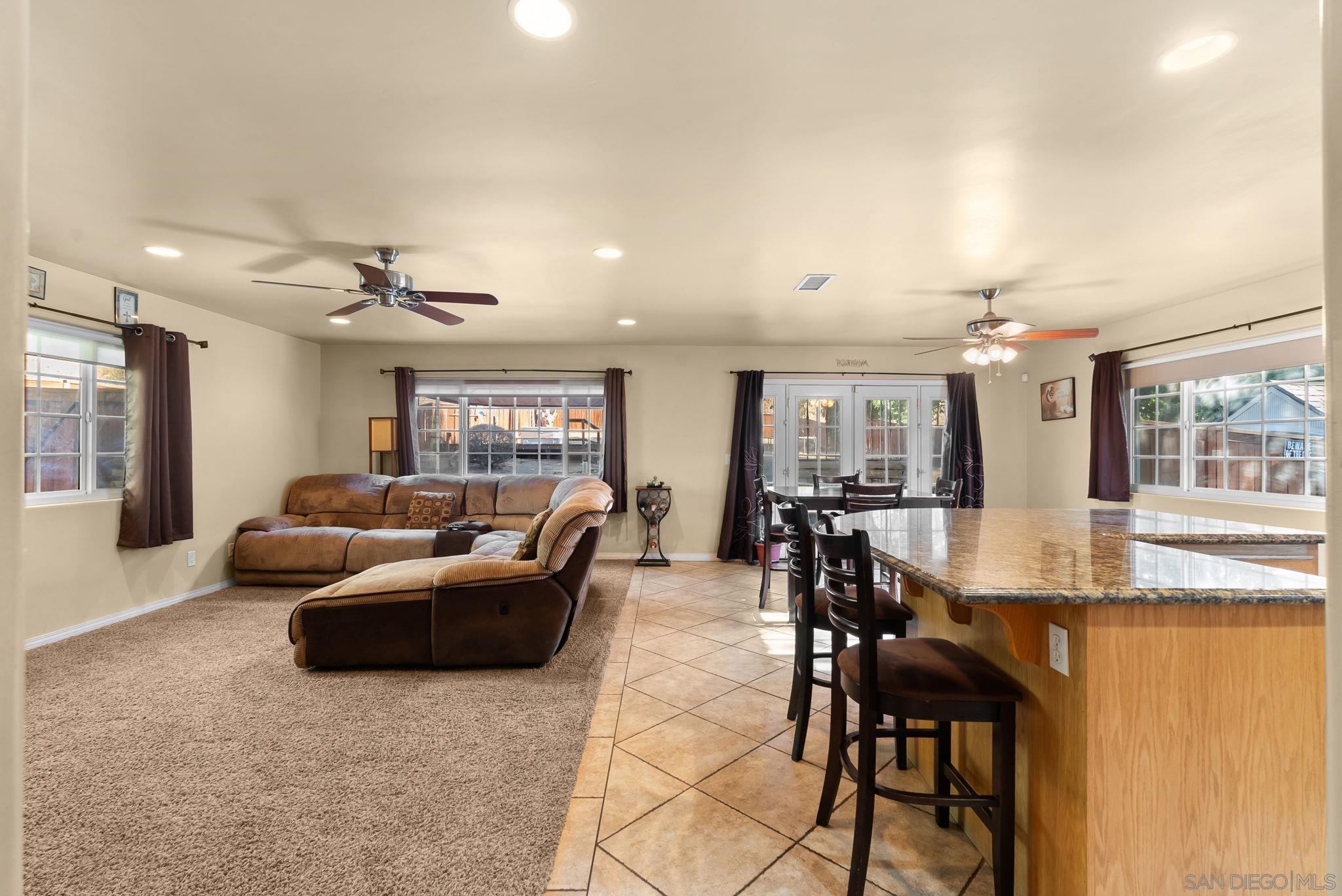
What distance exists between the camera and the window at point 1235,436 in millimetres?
4023

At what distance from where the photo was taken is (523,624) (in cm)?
333

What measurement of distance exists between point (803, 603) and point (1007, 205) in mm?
2117

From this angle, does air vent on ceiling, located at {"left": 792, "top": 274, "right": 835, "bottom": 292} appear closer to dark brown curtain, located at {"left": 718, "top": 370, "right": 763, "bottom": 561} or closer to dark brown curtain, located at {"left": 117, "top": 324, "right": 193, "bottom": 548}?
dark brown curtain, located at {"left": 718, "top": 370, "right": 763, "bottom": 561}

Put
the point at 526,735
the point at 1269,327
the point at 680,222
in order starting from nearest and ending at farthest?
the point at 526,735 < the point at 680,222 < the point at 1269,327

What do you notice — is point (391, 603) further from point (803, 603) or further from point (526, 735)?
point (803, 603)

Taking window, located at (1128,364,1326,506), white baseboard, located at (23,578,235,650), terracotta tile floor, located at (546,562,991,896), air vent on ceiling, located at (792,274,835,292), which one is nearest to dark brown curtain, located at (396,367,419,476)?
white baseboard, located at (23,578,235,650)

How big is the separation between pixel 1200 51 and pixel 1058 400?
500cm

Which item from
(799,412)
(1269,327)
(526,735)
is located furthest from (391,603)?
(1269,327)

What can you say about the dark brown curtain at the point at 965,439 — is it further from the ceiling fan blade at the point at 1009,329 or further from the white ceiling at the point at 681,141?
the white ceiling at the point at 681,141

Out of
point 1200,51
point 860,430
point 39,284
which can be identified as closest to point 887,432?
point 860,430

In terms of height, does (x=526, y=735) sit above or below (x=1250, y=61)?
below

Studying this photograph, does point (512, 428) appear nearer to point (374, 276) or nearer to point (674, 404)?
Answer: point (674, 404)

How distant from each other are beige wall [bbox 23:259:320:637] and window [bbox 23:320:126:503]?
15cm

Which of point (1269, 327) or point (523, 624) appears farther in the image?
point (1269, 327)
